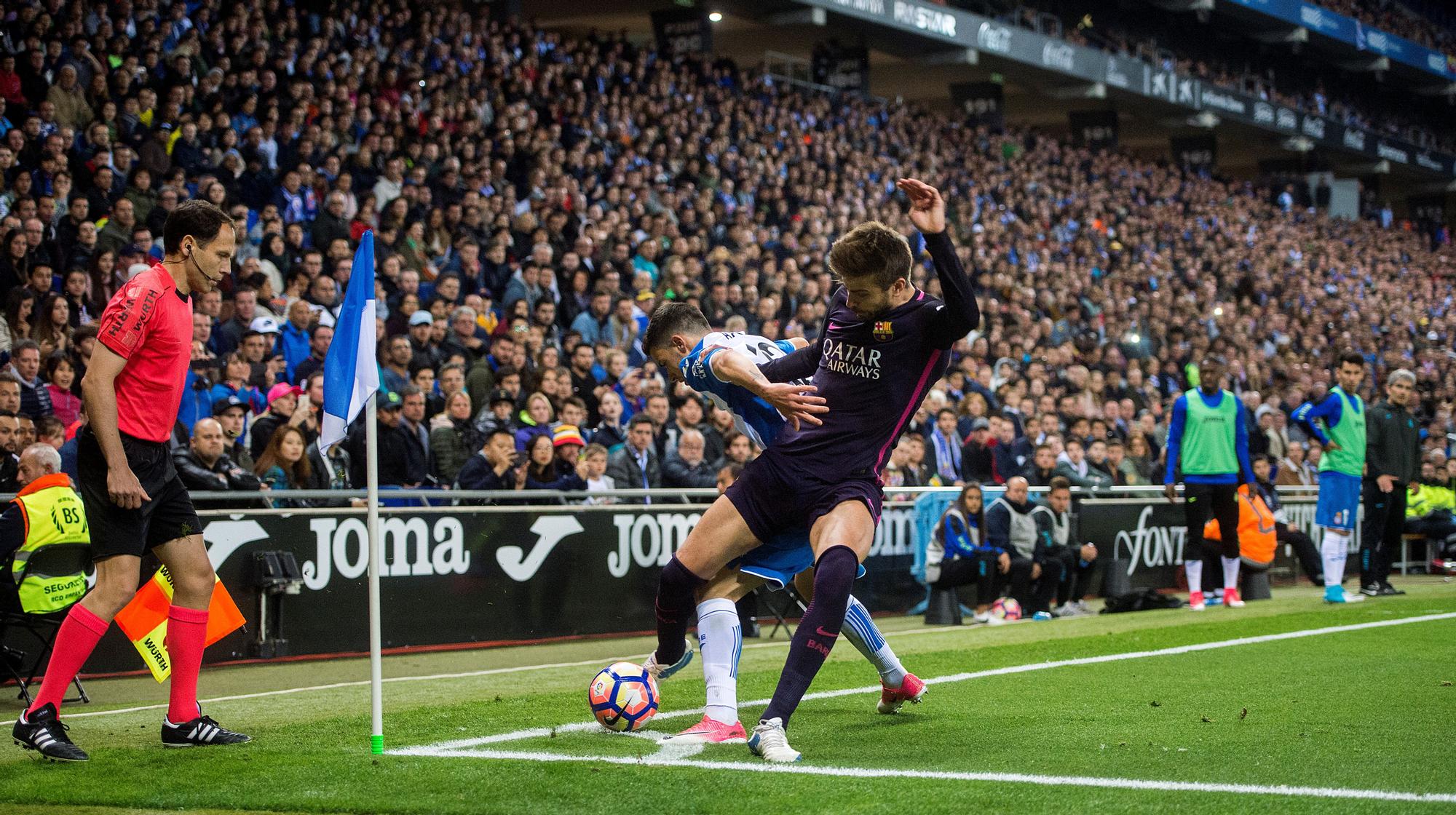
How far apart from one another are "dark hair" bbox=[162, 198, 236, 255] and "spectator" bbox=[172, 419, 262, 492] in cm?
432

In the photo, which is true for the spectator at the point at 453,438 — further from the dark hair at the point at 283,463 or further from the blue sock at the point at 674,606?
the blue sock at the point at 674,606

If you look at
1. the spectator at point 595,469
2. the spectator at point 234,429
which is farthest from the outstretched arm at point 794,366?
the spectator at point 595,469

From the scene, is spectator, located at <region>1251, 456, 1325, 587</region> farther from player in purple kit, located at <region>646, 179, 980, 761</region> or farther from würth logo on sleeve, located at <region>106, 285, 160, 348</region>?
würth logo on sleeve, located at <region>106, 285, 160, 348</region>

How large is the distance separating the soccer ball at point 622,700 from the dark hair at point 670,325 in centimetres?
143

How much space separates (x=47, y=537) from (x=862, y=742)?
4853 mm

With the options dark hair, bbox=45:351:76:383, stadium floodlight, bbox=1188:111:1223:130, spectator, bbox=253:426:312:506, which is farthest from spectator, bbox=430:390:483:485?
stadium floodlight, bbox=1188:111:1223:130

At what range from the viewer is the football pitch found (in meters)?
4.82

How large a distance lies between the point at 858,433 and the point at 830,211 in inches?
753

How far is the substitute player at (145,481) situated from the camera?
5824 millimetres

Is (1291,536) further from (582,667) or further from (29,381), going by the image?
(29,381)

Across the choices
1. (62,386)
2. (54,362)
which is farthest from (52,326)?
(62,386)

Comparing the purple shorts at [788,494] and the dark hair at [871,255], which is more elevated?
the dark hair at [871,255]

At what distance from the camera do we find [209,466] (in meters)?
10.4

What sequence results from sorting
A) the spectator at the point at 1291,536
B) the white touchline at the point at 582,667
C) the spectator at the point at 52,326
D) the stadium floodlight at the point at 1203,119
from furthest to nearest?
1. the stadium floodlight at the point at 1203,119
2. the spectator at the point at 1291,536
3. the spectator at the point at 52,326
4. the white touchline at the point at 582,667
